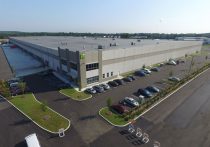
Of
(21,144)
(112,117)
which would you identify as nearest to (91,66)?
(112,117)

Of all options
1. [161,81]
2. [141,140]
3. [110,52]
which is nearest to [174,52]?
[161,81]

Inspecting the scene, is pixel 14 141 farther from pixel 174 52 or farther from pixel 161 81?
pixel 174 52

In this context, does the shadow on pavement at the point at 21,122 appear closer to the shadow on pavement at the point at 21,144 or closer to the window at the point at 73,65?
the shadow on pavement at the point at 21,144

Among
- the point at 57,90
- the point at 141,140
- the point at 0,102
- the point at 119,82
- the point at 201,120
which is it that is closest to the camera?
the point at 141,140

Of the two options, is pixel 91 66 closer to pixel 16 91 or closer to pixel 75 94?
pixel 75 94

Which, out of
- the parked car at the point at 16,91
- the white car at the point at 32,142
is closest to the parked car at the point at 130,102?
the white car at the point at 32,142
